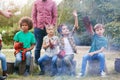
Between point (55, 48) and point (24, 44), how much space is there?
49 centimetres

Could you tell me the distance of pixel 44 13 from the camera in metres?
5.68

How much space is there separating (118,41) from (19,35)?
2.84m

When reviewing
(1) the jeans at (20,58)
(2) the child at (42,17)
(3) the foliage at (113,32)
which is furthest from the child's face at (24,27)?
(3) the foliage at (113,32)

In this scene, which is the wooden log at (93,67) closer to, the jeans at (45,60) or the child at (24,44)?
the jeans at (45,60)

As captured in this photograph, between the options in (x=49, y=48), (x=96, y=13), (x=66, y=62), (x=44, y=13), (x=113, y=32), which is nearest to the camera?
(x=66, y=62)

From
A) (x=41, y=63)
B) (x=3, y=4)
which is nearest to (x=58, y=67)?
(x=41, y=63)

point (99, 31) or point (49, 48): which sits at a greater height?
point (99, 31)

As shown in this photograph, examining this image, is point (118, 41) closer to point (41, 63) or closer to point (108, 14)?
point (108, 14)

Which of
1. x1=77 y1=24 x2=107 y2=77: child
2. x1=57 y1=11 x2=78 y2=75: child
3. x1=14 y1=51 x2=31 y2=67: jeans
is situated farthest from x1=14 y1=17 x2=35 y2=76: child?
x1=77 y1=24 x2=107 y2=77: child

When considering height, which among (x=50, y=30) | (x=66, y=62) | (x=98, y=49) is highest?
(x=50, y=30)

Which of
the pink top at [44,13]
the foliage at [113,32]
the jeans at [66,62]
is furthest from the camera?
the foliage at [113,32]

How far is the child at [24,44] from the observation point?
532 cm

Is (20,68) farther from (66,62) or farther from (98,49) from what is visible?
(98,49)

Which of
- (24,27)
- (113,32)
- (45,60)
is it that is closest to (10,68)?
(45,60)
